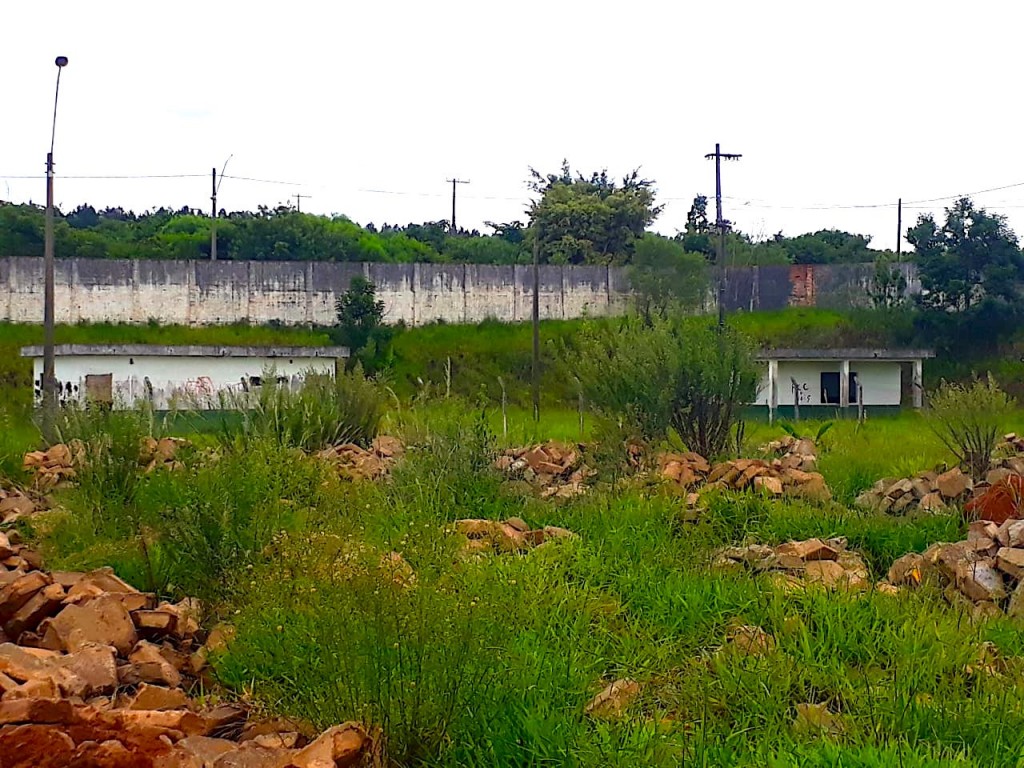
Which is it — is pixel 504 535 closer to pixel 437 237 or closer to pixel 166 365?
pixel 166 365

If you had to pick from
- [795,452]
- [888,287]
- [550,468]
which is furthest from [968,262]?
[550,468]

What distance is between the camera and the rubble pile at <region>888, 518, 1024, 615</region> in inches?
271

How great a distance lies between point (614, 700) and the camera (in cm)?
479

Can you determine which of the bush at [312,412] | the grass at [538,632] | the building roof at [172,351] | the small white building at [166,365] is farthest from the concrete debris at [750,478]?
the building roof at [172,351]

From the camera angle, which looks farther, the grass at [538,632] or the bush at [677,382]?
the bush at [677,382]

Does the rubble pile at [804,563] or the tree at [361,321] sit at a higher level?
the tree at [361,321]

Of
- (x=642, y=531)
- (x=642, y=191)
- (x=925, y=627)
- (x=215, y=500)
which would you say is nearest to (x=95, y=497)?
(x=215, y=500)

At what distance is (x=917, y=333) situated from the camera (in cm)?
3584

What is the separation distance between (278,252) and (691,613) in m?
35.9

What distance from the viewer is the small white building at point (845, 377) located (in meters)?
31.6

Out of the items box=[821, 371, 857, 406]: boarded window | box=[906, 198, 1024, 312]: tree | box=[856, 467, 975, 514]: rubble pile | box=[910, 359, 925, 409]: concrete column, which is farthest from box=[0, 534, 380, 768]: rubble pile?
box=[906, 198, 1024, 312]: tree

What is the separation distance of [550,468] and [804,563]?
617cm

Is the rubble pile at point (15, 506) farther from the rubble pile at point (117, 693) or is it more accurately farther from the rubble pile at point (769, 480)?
the rubble pile at point (769, 480)

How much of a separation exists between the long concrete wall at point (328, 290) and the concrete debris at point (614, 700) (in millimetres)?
30228
